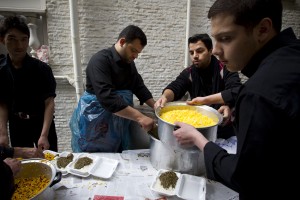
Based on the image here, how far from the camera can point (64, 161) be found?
159 centimetres

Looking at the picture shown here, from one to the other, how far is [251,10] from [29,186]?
147 cm

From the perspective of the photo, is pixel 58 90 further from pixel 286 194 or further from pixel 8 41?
pixel 286 194

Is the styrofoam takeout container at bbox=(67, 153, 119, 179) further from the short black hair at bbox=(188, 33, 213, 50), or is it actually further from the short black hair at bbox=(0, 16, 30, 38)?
the short black hair at bbox=(188, 33, 213, 50)

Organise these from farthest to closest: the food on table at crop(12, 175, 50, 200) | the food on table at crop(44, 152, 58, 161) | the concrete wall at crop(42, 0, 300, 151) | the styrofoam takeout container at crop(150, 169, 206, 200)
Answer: the concrete wall at crop(42, 0, 300, 151), the food on table at crop(44, 152, 58, 161), the styrofoam takeout container at crop(150, 169, 206, 200), the food on table at crop(12, 175, 50, 200)

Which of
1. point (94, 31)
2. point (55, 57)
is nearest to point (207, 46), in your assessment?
point (94, 31)

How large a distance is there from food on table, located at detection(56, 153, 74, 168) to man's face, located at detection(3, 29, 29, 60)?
0.98 m

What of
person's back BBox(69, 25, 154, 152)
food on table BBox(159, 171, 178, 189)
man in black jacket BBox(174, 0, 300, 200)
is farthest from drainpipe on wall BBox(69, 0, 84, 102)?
man in black jacket BBox(174, 0, 300, 200)

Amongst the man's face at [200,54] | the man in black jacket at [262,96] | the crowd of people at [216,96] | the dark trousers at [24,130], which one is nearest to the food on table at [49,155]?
the crowd of people at [216,96]

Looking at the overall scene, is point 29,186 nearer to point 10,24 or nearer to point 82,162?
point 82,162

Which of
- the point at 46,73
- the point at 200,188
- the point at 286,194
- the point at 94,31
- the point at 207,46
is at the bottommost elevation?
the point at 200,188

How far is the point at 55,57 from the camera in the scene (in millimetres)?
3633

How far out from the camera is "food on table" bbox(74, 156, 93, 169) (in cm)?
156

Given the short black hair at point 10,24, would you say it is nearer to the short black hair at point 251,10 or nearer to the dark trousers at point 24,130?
the dark trousers at point 24,130

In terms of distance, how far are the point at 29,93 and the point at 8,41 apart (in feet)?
1.60
